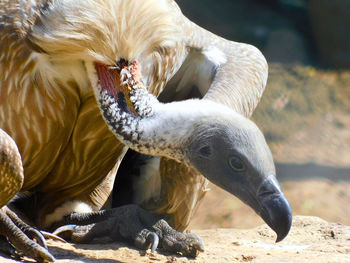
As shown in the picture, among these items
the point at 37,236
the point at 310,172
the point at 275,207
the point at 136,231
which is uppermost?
the point at 275,207

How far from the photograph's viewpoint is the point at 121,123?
3.75 meters

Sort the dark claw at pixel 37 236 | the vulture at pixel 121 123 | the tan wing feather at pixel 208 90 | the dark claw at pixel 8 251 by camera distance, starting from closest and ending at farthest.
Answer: the vulture at pixel 121 123
the dark claw at pixel 8 251
the dark claw at pixel 37 236
the tan wing feather at pixel 208 90

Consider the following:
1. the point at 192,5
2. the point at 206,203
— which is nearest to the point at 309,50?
the point at 192,5

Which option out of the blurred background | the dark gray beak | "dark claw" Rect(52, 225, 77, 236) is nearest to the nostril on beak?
the dark gray beak

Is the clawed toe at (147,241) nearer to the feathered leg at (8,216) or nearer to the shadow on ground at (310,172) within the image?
the feathered leg at (8,216)

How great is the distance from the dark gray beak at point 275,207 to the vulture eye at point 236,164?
0.45ft

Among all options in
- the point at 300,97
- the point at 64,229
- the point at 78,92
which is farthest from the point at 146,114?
the point at 300,97

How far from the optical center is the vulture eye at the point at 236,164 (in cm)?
345

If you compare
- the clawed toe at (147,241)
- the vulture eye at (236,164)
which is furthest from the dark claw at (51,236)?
the vulture eye at (236,164)

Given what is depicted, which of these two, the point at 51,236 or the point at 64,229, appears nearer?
the point at 51,236

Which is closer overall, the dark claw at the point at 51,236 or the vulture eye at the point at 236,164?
the vulture eye at the point at 236,164

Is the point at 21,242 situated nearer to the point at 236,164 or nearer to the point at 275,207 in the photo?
the point at 236,164

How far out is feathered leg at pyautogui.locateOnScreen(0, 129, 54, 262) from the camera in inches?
135

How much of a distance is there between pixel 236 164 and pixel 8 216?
128 centimetres
